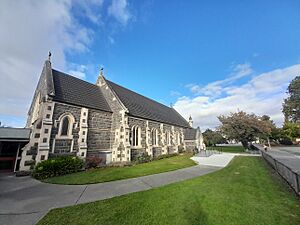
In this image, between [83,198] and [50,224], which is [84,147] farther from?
[50,224]

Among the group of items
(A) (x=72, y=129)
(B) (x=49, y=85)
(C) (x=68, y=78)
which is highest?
(C) (x=68, y=78)

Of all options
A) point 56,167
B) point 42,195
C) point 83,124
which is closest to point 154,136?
point 83,124

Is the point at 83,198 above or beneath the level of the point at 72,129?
beneath

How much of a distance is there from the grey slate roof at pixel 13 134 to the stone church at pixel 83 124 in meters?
0.90

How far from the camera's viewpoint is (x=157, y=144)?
2262cm

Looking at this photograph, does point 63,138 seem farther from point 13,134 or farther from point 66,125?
point 13,134

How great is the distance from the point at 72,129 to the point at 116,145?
189 inches

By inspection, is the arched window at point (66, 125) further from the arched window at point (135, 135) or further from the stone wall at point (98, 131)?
the arched window at point (135, 135)

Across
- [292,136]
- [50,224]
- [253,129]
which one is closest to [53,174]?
[50,224]

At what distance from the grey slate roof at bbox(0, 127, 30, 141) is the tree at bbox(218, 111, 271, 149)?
104 feet

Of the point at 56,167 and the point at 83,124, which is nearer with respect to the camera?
the point at 56,167

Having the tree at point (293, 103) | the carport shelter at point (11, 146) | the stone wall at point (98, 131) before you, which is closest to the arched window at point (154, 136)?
the stone wall at point (98, 131)

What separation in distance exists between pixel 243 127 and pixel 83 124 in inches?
1137

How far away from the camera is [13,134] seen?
12062mm
